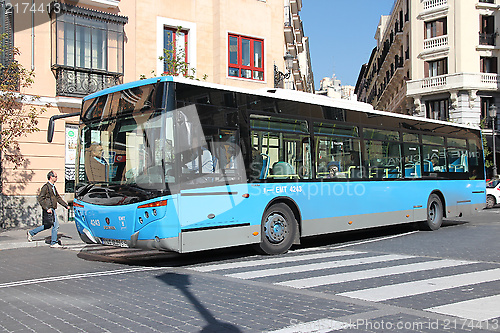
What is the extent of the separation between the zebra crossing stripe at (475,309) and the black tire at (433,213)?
9.11 meters

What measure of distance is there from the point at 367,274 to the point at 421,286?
1.06 m

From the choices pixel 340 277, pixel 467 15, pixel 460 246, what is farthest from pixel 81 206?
pixel 467 15

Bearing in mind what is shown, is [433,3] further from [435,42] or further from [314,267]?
[314,267]

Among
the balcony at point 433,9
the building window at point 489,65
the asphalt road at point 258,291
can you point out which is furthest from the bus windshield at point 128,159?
the balcony at point 433,9

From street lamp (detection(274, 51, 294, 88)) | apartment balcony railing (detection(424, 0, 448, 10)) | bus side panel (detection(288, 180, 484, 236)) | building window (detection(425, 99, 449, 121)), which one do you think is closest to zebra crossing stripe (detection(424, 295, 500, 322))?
bus side panel (detection(288, 180, 484, 236))

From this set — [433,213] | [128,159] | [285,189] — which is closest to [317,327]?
[128,159]

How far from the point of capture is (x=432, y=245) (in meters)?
11.5

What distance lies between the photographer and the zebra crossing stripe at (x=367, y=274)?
23.3 ft

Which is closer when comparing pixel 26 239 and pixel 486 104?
pixel 26 239

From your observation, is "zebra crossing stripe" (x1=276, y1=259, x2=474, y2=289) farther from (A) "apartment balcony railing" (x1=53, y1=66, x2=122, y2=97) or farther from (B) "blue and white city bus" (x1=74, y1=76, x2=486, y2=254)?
(A) "apartment balcony railing" (x1=53, y1=66, x2=122, y2=97)

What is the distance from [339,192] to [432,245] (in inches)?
92.2

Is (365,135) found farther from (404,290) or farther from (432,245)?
(404,290)

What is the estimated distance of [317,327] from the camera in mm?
4816

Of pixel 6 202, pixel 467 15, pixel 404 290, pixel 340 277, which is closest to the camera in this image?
pixel 404 290
